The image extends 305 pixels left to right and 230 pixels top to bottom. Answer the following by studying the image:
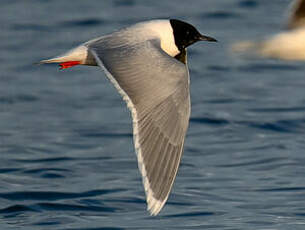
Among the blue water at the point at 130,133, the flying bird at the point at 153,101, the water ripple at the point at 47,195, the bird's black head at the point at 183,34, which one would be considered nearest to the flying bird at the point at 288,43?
the blue water at the point at 130,133

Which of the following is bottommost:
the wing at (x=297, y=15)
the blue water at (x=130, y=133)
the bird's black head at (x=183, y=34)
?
the blue water at (x=130, y=133)

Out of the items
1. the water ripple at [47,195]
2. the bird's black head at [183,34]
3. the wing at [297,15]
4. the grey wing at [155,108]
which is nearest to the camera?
the grey wing at [155,108]

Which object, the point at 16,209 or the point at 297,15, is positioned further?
the point at 297,15

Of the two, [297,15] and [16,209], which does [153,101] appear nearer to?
[16,209]

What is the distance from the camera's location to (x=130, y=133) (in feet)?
28.7

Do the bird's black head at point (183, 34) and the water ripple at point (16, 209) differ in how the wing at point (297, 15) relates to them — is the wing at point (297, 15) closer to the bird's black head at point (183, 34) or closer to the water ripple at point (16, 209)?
the bird's black head at point (183, 34)

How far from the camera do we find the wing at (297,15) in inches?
373

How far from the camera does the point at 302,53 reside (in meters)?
10.3

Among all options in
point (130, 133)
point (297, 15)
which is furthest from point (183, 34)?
point (297, 15)

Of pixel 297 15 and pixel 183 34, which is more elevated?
pixel 183 34

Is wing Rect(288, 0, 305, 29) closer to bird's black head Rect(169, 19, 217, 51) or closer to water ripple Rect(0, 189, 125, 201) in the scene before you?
bird's black head Rect(169, 19, 217, 51)

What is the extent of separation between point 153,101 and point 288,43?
4.91 m

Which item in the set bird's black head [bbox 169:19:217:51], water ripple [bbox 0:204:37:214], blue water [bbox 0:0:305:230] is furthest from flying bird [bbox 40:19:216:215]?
water ripple [bbox 0:204:37:214]

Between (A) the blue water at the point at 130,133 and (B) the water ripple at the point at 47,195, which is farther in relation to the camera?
(B) the water ripple at the point at 47,195
